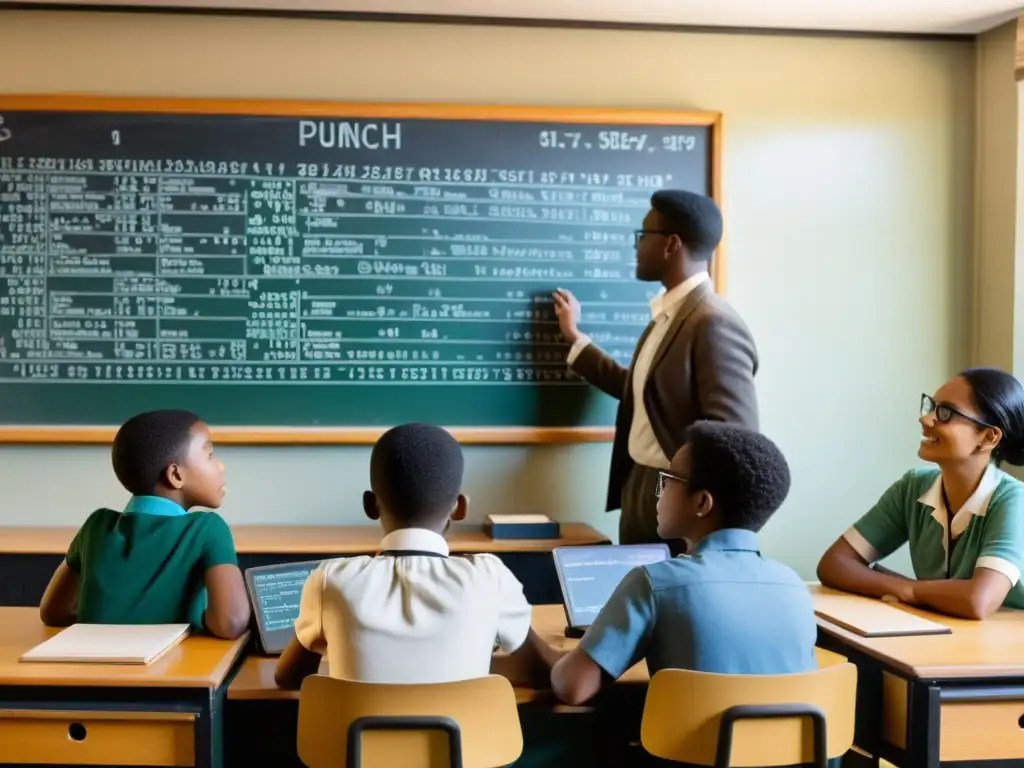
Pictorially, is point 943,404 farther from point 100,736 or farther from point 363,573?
point 100,736

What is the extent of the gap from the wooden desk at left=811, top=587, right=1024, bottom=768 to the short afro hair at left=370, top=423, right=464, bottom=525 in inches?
33.3

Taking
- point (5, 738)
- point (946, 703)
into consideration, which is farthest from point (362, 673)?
point (946, 703)

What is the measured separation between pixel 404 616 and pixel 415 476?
23cm

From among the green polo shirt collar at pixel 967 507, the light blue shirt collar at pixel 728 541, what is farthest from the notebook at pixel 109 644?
the green polo shirt collar at pixel 967 507

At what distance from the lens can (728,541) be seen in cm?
165

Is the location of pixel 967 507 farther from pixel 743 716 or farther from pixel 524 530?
pixel 524 530

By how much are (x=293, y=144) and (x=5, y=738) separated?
2.15 meters

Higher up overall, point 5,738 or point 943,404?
point 943,404

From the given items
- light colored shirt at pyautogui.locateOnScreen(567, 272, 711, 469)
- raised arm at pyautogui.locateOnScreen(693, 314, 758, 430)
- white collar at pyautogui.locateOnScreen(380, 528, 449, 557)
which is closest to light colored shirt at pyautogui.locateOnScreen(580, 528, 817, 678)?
white collar at pyautogui.locateOnScreen(380, 528, 449, 557)

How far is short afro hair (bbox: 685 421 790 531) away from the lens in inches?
65.2

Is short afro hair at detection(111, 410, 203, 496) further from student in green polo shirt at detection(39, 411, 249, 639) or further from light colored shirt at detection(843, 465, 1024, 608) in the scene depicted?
light colored shirt at detection(843, 465, 1024, 608)

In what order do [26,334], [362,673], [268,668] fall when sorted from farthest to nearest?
1. [26,334]
2. [268,668]
3. [362,673]

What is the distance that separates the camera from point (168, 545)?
6.07ft

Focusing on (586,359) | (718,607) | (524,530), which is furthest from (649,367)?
(718,607)
